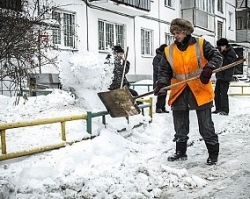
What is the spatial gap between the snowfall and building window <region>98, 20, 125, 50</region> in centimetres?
703

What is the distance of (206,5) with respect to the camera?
2241 centimetres

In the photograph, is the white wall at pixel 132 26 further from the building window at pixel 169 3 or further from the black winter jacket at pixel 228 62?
the black winter jacket at pixel 228 62

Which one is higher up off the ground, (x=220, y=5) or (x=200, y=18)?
(x=220, y=5)

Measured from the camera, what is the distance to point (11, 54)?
437cm

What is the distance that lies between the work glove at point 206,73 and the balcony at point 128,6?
10086 millimetres

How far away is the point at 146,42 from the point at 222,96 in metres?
9.68

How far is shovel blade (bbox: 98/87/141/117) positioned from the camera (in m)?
5.22

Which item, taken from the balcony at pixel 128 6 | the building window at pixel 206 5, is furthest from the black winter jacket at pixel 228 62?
the building window at pixel 206 5

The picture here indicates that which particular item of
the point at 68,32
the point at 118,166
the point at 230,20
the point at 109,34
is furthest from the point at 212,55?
the point at 230,20

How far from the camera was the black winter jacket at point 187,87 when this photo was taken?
436 centimetres

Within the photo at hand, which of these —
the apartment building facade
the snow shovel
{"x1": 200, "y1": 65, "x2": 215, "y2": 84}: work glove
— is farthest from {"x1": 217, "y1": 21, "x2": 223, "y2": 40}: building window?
{"x1": 200, "y1": 65, "x2": 215, "y2": 84}: work glove

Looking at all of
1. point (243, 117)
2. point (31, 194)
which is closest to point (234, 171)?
point (31, 194)

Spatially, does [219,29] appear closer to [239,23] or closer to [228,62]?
[239,23]

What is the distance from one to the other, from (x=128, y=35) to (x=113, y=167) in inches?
488
